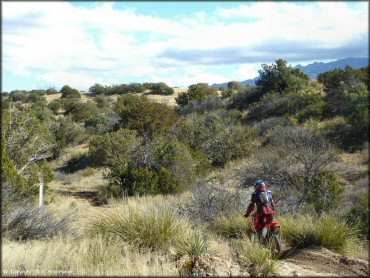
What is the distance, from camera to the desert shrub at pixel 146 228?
707cm

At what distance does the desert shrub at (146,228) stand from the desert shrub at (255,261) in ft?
3.35

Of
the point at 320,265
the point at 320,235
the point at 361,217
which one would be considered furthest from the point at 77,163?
the point at 320,265

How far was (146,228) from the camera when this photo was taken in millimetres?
7270

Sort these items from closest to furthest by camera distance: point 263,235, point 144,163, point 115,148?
point 263,235, point 144,163, point 115,148

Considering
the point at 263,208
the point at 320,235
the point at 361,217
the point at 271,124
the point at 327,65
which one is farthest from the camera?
the point at 327,65

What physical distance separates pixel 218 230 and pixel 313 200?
5656 millimetres

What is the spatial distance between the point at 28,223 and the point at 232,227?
444cm

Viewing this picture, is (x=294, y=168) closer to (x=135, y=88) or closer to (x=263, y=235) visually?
(x=263, y=235)

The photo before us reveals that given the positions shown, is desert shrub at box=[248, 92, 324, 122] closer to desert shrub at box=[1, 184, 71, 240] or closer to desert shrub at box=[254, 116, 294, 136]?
desert shrub at box=[254, 116, 294, 136]

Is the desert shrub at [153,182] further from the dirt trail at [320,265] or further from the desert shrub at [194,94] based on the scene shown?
the desert shrub at [194,94]

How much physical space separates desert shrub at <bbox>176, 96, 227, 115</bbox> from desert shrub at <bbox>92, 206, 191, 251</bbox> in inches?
1255

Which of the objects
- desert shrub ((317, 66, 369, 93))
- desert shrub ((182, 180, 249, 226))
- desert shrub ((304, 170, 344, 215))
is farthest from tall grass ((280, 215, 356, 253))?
desert shrub ((317, 66, 369, 93))

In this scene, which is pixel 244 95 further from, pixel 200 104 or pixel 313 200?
pixel 313 200

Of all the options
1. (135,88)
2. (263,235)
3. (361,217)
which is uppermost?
(135,88)
